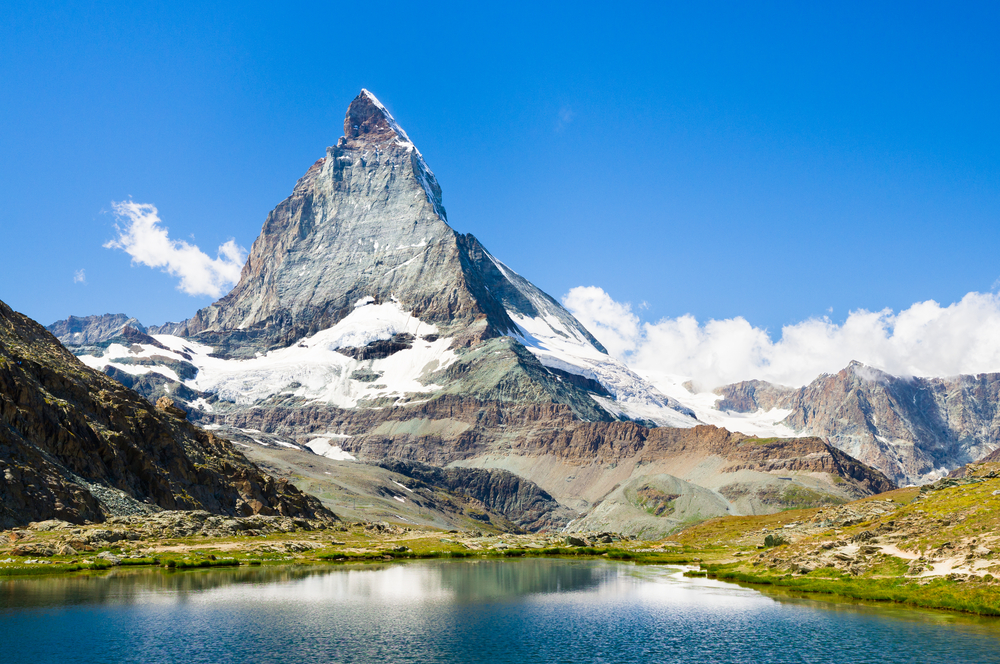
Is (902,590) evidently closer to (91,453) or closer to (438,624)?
(438,624)

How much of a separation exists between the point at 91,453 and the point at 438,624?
8623 centimetres

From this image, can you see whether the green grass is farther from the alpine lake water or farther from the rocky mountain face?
the rocky mountain face

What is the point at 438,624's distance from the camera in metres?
69.7

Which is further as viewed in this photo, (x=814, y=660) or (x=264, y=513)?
(x=264, y=513)

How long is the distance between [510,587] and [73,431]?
252 feet

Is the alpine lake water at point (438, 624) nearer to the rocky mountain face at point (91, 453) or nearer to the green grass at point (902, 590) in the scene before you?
the green grass at point (902, 590)

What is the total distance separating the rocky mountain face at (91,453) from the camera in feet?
372

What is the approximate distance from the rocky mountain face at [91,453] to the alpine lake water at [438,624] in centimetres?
2856

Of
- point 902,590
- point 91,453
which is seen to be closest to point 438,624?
point 902,590

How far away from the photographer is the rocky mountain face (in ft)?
372

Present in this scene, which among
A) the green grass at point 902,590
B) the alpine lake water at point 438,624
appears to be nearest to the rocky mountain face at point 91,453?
the alpine lake water at point 438,624

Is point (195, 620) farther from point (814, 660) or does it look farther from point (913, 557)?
point (913, 557)

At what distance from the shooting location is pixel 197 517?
12900 centimetres

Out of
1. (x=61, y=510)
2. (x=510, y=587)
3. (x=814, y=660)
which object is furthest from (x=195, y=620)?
(x=61, y=510)
